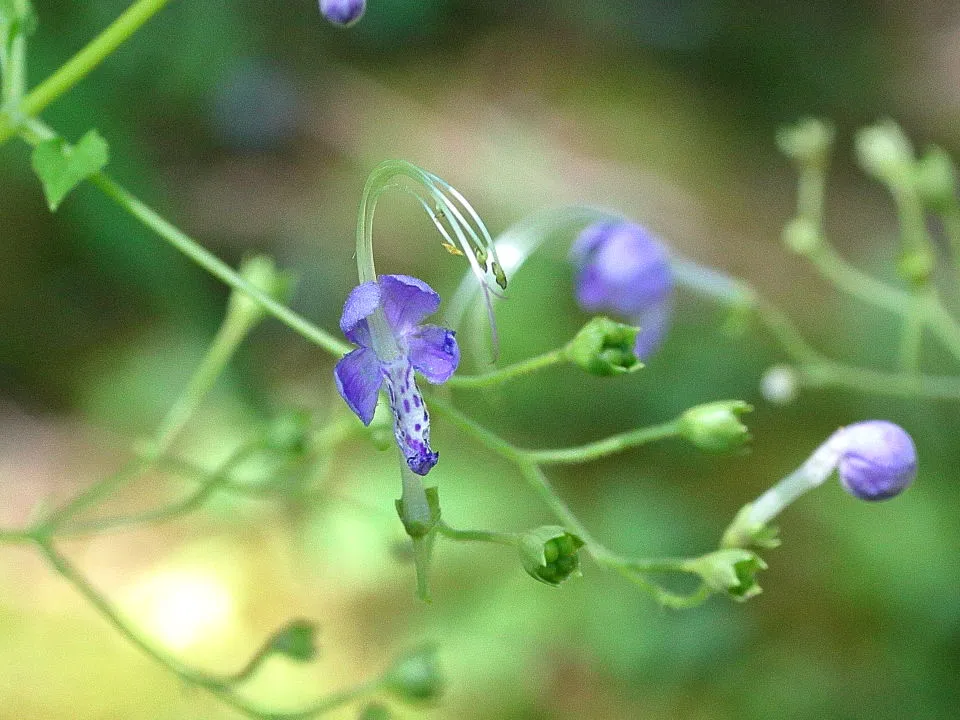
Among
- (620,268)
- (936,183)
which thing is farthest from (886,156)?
(620,268)

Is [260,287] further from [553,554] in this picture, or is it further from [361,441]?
[361,441]

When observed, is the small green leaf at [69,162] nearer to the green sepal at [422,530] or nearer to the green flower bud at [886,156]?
the green sepal at [422,530]

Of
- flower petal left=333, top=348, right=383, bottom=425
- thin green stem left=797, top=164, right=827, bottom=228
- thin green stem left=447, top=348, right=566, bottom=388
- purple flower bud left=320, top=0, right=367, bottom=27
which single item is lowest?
flower petal left=333, top=348, right=383, bottom=425

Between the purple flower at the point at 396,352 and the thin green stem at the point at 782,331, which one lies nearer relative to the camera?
the purple flower at the point at 396,352

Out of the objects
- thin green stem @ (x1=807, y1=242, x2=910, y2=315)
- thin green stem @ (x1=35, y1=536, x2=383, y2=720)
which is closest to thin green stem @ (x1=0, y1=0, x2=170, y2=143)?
thin green stem @ (x1=35, y1=536, x2=383, y2=720)

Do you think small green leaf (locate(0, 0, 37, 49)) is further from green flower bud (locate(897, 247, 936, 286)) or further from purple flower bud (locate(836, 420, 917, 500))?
green flower bud (locate(897, 247, 936, 286))

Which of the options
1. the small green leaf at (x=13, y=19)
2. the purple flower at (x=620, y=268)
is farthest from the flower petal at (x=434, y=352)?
the purple flower at (x=620, y=268)
